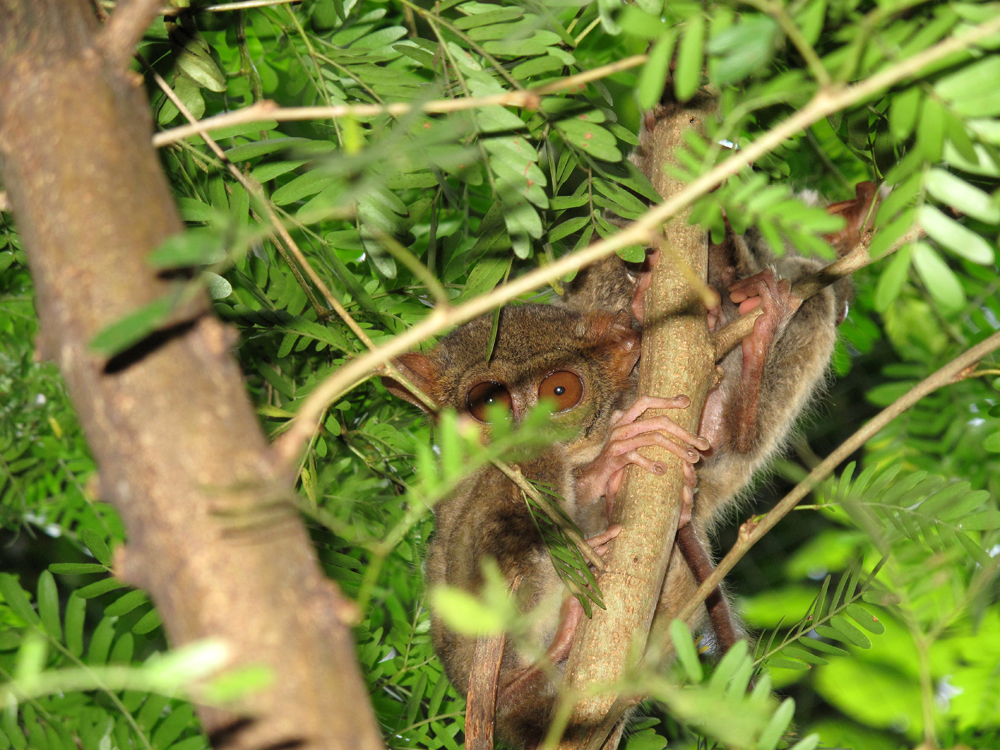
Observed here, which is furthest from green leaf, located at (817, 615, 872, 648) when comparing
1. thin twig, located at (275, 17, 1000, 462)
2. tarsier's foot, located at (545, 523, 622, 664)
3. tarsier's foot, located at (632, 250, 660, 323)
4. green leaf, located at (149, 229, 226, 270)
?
green leaf, located at (149, 229, 226, 270)

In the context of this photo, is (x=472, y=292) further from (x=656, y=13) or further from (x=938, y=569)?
(x=938, y=569)

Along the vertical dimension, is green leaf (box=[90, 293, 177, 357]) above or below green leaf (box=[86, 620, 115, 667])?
above

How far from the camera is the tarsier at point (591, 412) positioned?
1.96 metres

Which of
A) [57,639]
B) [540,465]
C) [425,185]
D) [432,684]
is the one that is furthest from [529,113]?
[432,684]

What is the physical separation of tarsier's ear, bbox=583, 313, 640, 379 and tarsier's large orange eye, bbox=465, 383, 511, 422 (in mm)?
308

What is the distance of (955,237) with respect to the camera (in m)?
0.86

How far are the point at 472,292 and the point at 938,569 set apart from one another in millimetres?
935

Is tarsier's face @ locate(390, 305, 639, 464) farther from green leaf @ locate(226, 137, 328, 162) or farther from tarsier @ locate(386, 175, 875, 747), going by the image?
green leaf @ locate(226, 137, 328, 162)

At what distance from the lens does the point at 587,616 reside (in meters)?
1.58

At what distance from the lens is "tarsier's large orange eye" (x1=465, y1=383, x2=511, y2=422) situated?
7.48 ft

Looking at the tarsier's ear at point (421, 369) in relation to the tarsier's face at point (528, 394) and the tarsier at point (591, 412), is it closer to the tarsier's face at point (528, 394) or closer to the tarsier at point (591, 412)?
the tarsier at point (591, 412)

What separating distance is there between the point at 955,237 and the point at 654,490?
914mm

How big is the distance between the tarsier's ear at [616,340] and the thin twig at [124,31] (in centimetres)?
171

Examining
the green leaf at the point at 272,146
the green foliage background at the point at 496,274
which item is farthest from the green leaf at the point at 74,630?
the green leaf at the point at 272,146
